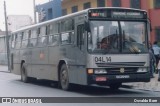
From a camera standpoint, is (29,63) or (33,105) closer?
(33,105)

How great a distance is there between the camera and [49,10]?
51.8m

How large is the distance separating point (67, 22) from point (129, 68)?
11.6 ft

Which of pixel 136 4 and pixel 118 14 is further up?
pixel 136 4

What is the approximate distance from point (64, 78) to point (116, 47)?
322 cm

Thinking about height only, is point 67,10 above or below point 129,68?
above

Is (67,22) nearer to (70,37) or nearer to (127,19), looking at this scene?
(70,37)

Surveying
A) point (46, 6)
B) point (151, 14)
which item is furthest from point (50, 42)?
point (46, 6)

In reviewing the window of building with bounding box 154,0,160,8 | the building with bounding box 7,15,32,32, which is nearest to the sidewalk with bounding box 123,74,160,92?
the window of building with bounding box 154,0,160,8

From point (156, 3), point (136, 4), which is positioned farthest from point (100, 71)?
point (136, 4)

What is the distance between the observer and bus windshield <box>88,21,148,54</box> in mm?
15969

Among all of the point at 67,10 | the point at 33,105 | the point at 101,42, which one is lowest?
the point at 33,105

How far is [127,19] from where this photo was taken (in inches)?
651

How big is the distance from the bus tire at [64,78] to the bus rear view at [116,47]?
7.97ft

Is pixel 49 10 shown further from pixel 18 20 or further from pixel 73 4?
pixel 18 20
